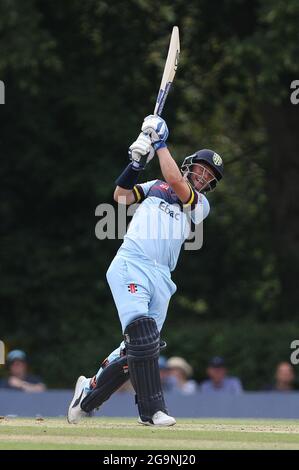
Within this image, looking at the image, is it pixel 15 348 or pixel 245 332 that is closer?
pixel 245 332

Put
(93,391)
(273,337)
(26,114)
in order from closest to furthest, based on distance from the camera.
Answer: (93,391) < (273,337) < (26,114)

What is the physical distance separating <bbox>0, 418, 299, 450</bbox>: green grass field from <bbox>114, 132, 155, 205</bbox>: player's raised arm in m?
1.63

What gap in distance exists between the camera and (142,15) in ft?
70.0

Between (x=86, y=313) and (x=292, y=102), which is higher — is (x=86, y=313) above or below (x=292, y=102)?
below

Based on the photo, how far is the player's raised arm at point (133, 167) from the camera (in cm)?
927

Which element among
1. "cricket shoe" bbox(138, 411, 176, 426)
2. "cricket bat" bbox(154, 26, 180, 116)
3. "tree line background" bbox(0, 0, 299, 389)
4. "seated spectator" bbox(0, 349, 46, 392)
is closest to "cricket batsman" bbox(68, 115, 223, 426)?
"cricket shoe" bbox(138, 411, 176, 426)

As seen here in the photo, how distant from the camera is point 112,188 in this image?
65.1ft

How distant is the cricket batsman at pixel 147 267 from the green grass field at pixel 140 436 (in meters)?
0.28

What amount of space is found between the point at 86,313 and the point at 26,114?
128 inches

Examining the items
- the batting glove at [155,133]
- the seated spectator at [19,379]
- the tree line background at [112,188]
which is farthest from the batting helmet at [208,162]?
the tree line background at [112,188]

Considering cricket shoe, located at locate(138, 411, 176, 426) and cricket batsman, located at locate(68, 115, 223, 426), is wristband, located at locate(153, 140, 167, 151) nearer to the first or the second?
cricket batsman, located at locate(68, 115, 223, 426)

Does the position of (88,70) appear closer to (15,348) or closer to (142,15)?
(142,15)

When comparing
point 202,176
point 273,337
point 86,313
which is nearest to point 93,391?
point 202,176

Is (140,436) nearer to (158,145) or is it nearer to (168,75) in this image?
(158,145)
